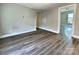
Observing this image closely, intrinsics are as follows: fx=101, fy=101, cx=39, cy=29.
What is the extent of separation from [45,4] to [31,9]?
11.8 inches

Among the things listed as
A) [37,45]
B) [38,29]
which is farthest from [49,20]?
[37,45]

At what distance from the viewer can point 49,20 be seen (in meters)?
2.21

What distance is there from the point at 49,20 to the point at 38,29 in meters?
0.32

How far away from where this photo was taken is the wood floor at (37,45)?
1975 mm

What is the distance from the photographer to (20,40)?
80.7 inches

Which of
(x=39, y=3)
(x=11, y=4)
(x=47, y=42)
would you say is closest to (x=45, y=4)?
(x=39, y=3)

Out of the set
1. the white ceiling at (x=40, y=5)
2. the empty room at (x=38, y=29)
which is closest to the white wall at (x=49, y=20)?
the empty room at (x=38, y=29)

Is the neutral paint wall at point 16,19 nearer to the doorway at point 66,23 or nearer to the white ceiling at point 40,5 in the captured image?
the white ceiling at point 40,5

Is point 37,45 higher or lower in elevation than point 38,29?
lower

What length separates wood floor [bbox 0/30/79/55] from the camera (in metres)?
1.98

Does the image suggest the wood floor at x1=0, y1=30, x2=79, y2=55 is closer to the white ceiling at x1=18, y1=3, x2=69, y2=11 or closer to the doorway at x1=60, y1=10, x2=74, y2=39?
the doorway at x1=60, y1=10, x2=74, y2=39

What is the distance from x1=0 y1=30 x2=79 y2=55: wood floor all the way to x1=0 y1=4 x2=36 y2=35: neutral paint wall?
15cm

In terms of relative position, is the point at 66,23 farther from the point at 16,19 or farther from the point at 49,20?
the point at 16,19
